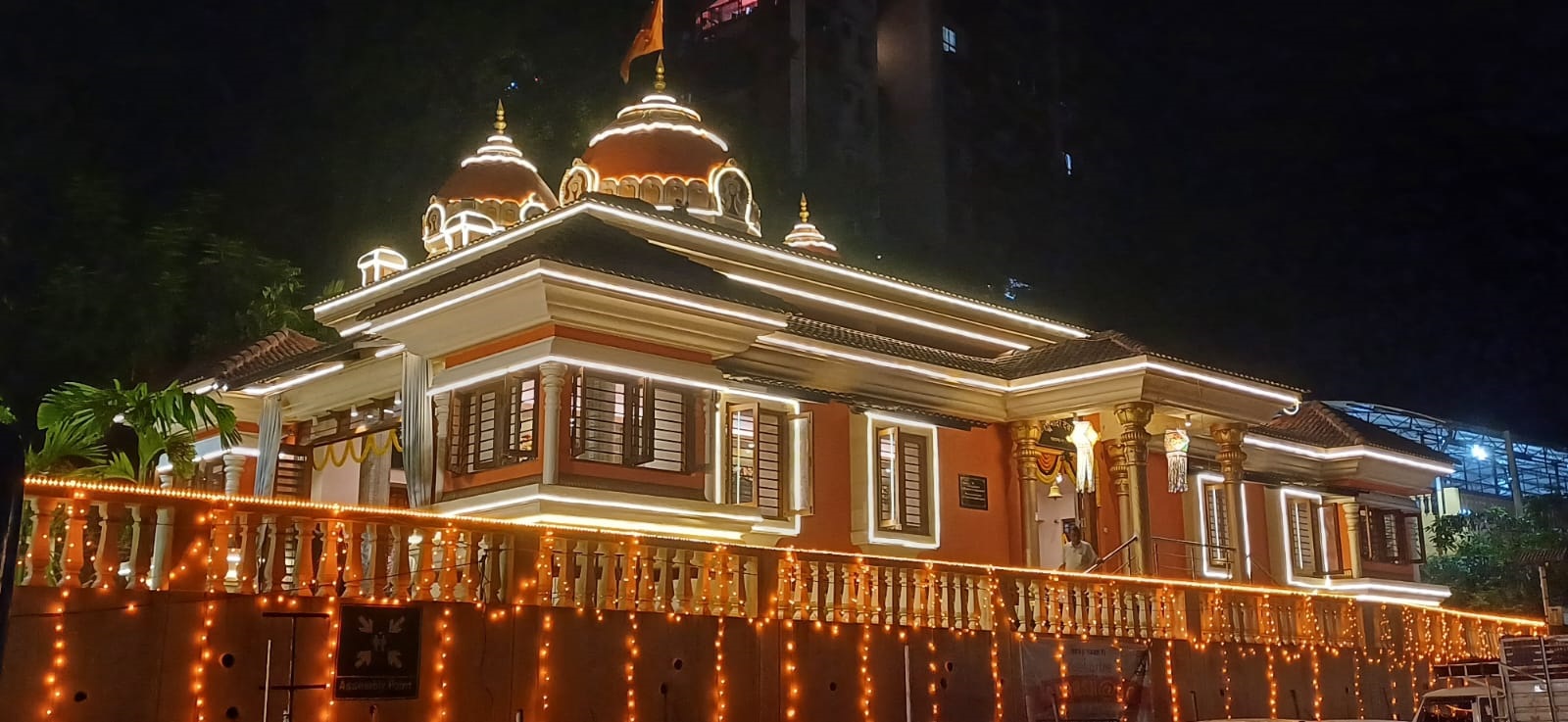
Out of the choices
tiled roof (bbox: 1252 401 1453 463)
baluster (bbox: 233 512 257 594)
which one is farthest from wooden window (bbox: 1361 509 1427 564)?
baluster (bbox: 233 512 257 594)

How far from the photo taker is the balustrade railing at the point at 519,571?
34.6 feet

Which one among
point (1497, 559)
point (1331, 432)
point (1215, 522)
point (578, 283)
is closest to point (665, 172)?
point (578, 283)

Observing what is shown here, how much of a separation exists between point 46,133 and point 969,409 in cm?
2511

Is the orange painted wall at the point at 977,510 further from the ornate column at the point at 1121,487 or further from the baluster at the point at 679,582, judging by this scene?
the baluster at the point at 679,582

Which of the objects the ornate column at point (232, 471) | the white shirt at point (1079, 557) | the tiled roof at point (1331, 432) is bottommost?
the white shirt at point (1079, 557)

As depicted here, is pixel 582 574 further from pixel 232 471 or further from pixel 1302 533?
pixel 1302 533

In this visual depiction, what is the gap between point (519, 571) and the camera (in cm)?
1245

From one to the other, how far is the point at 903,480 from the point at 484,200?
425 inches

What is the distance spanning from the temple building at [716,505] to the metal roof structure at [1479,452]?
2225cm

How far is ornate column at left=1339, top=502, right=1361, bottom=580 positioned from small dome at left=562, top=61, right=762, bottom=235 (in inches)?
524

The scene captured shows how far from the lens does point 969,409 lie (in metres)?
22.2

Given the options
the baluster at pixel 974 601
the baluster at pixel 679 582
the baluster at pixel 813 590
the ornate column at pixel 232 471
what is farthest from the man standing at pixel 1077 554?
the ornate column at pixel 232 471

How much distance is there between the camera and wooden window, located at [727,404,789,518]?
64.0ft

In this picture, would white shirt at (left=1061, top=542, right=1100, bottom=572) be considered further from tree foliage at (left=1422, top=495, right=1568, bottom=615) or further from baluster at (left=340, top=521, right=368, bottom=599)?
tree foliage at (left=1422, top=495, right=1568, bottom=615)
